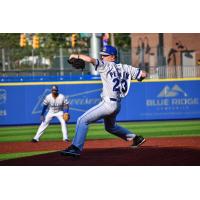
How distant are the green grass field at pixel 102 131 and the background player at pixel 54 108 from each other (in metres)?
0.08

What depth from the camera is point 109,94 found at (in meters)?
9.47

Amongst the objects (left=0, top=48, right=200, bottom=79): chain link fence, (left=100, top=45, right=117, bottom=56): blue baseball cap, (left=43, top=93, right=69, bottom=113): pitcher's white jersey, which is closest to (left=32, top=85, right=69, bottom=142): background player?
(left=43, top=93, right=69, bottom=113): pitcher's white jersey

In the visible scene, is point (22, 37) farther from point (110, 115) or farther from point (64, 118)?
point (110, 115)

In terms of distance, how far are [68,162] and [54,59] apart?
2603 mm

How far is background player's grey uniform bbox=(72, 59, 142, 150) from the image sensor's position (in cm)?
943

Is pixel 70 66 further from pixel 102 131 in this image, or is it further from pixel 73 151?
pixel 73 151

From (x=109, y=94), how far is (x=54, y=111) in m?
1.92

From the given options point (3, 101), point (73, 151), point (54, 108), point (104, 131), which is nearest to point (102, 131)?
point (104, 131)

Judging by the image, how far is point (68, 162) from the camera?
376 inches

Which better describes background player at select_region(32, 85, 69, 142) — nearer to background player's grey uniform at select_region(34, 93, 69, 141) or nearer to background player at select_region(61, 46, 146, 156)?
background player's grey uniform at select_region(34, 93, 69, 141)

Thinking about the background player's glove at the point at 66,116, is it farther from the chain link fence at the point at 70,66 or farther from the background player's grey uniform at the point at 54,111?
the chain link fence at the point at 70,66

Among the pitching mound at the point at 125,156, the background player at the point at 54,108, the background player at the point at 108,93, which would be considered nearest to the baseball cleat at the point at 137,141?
the pitching mound at the point at 125,156

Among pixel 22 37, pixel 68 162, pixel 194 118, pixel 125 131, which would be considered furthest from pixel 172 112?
pixel 22 37

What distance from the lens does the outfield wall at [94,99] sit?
33.8 ft
